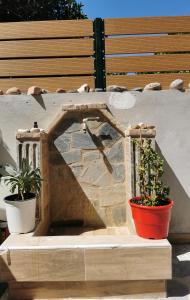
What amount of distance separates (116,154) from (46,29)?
2.40m

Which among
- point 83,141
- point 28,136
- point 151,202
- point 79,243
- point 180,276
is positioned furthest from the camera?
point 83,141

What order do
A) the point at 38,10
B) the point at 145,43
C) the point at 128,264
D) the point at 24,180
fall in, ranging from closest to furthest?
the point at 128,264
the point at 24,180
the point at 145,43
the point at 38,10

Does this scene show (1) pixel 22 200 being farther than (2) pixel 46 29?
No

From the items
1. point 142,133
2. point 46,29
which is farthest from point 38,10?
point 142,133

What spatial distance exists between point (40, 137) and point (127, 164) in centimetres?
125

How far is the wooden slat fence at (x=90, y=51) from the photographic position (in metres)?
5.21

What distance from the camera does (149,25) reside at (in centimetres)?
523

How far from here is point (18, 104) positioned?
15.2ft

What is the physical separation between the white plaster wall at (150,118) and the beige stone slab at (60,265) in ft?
5.55

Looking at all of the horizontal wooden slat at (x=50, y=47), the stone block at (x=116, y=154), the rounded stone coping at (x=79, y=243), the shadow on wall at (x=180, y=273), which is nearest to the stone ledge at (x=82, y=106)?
the stone block at (x=116, y=154)

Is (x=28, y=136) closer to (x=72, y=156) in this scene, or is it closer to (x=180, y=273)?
(x=72, y=156)

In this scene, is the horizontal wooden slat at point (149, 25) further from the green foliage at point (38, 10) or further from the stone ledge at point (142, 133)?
the green foliage at point (38, 10)

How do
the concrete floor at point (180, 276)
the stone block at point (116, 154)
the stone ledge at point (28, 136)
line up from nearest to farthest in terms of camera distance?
1. the concrete floor at point (180, 276)
2. the stone ledge at point (28, 136)
3. the stone block at point (116, 154)

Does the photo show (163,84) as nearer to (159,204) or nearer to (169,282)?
(159,204)
